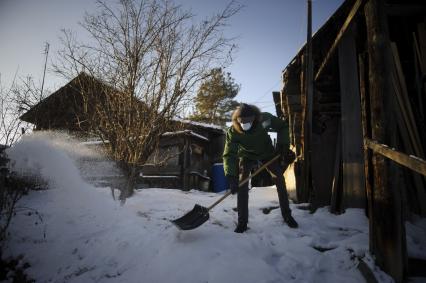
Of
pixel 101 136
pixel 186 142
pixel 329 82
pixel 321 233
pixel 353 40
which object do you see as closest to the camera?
pixel 321 233

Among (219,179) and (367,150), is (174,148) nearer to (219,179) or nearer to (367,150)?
(219,179)

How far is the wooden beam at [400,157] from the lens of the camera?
5.92 feet

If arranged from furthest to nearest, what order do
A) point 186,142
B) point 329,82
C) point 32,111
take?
point 186,142
point 32,111
point 329,82

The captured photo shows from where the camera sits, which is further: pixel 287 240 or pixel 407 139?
pixel 407 139

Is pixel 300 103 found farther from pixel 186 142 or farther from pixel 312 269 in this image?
pixel 186 142

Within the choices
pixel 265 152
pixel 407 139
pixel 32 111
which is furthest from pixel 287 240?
pixel 32 111

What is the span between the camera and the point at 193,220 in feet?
11.2

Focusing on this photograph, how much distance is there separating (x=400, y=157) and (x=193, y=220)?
2412mm

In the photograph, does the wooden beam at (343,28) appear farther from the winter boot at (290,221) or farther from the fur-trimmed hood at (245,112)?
the winter boot at (290,221)

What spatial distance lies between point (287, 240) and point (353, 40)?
347 cm

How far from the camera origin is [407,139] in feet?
11.4

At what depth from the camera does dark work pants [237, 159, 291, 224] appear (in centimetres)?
357

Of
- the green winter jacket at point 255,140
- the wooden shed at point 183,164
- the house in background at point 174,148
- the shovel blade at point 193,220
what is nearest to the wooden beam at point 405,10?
the green winter jacket at point 255,140

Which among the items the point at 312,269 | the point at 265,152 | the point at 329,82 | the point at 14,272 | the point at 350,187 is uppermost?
the point at 329,82
